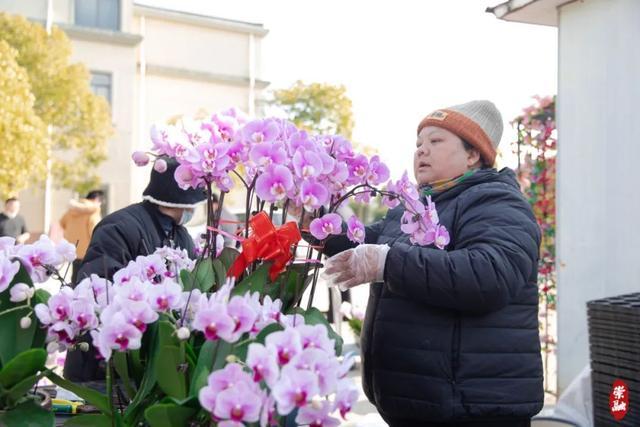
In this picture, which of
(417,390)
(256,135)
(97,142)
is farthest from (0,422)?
(97,142)

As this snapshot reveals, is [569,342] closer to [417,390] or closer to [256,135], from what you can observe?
[417,390]

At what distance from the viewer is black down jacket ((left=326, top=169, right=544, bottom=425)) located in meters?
1.51

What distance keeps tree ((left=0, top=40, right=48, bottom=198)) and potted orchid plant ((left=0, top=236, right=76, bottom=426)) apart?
1363 cm

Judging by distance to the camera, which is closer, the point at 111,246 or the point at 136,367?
the point at 136,367

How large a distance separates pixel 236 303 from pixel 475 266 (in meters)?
0.73

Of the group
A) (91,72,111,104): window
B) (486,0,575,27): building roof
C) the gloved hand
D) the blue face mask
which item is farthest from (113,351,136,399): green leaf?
(91,72,111,104): window

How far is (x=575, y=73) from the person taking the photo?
12.0ft

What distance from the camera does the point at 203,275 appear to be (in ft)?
4.01

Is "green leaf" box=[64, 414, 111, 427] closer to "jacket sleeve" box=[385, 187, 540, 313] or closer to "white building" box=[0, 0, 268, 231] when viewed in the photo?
"jacket sleeve" box=[385, 187, 540, 313]

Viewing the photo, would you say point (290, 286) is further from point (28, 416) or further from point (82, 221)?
point (82, 221)

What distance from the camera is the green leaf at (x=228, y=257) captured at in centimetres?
126

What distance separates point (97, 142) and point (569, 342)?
16.5 meters

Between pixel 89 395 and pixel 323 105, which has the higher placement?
pixel 323 105

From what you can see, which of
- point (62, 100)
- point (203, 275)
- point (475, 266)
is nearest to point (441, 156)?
point (475, 266)
